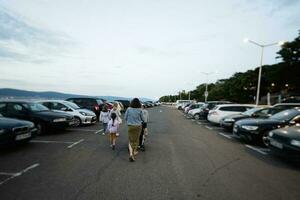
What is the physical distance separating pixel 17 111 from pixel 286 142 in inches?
431

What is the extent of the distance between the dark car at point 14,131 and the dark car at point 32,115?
10.1ft

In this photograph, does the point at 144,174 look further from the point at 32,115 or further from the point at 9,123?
the point at 32,115

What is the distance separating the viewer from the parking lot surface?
4883mm

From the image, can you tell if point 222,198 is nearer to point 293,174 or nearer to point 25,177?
point 293,174

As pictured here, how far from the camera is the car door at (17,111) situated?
1239 cm

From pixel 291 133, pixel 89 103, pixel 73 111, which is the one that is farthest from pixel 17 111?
pixel 291 133

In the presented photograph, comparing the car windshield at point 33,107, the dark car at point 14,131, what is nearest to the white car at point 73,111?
the car windshield at point 33,107

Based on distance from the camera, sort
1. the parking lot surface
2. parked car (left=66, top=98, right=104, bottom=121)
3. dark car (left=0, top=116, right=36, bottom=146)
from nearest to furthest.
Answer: the parking lot surface, dark car (left=0, top=116, right=36, bottom=146), parked car (left=66, top=98, right=104, bottom=121)

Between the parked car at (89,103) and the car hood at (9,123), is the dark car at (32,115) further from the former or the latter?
the parked car at (89,103)

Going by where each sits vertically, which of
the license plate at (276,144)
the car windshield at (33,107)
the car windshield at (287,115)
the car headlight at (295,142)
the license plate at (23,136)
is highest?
the car windshield at (287,115)

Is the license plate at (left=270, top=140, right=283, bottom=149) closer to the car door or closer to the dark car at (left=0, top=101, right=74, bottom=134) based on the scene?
the dark car at (left=0, top=101, right=74, bottom=134)

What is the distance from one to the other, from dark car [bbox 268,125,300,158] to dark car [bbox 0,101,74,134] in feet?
29.3

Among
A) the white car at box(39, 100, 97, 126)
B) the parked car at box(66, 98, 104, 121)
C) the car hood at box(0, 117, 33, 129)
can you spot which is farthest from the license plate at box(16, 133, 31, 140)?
the parked car at box(66, 98, 104, 121)

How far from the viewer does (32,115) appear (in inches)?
486
